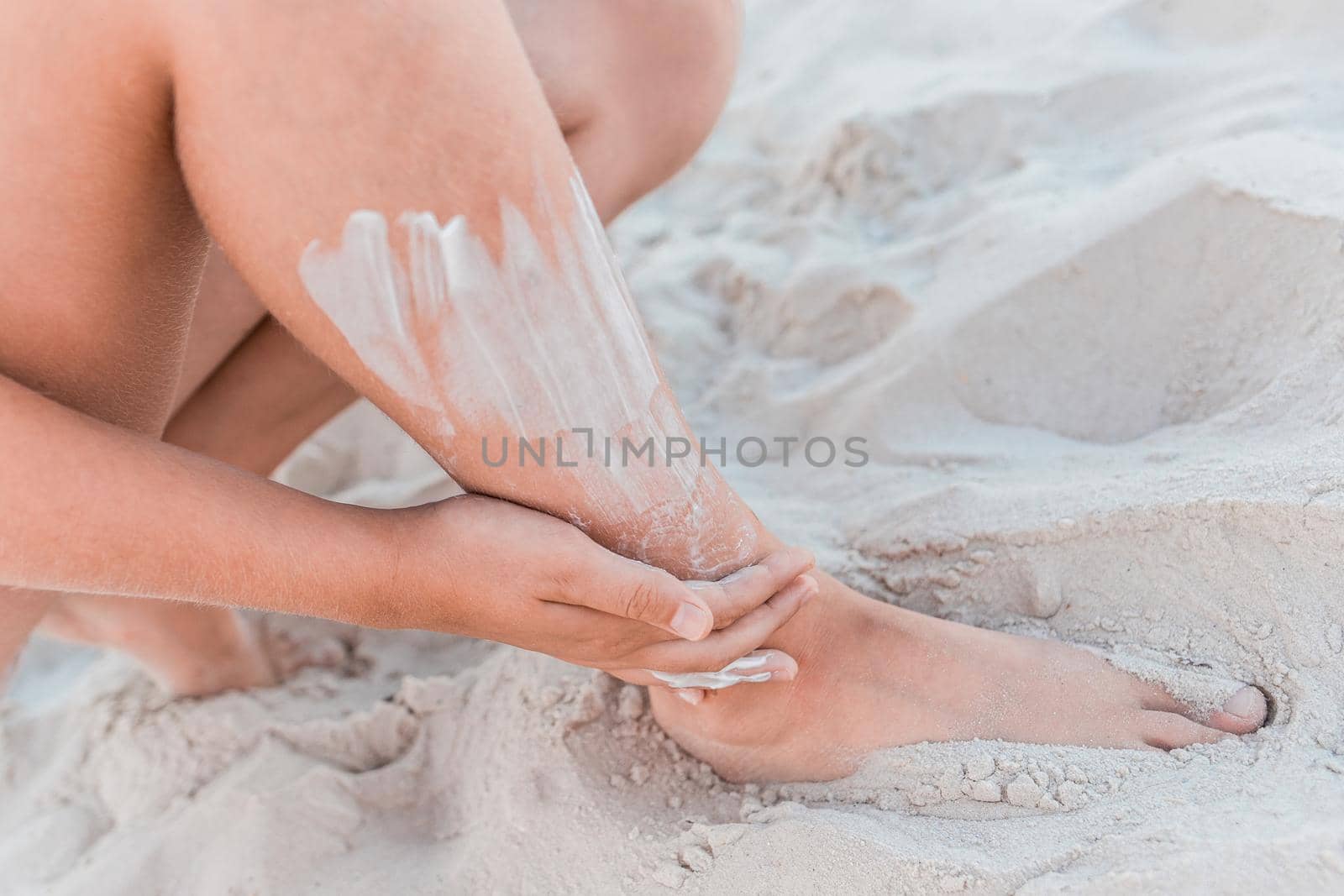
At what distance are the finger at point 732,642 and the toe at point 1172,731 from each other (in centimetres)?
32

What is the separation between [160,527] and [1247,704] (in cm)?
88

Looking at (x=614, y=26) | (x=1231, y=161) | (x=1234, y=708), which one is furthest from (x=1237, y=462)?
(x=614, y=26)

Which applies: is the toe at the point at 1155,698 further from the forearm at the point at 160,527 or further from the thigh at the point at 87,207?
the thigh at the point at 87,207

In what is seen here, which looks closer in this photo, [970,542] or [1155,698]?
[1155,698]

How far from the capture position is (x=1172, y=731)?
84cm

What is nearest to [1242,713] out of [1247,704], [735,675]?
[1247,704]

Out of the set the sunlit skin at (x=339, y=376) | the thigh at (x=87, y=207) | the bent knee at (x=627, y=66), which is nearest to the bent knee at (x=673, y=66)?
the bent knee at (x=627, y=66)

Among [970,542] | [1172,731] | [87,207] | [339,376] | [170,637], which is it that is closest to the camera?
[87,207]

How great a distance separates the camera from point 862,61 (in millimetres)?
1951

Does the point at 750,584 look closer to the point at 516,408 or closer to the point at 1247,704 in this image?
the point at 516,408

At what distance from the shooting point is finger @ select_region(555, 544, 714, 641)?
719 millimetres

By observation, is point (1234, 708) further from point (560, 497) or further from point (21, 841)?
point (21, 841)

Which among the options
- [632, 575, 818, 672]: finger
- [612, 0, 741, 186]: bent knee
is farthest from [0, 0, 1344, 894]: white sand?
[612, 0, 741, 186]: bent knee

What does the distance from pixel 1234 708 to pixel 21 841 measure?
1.22 metres
